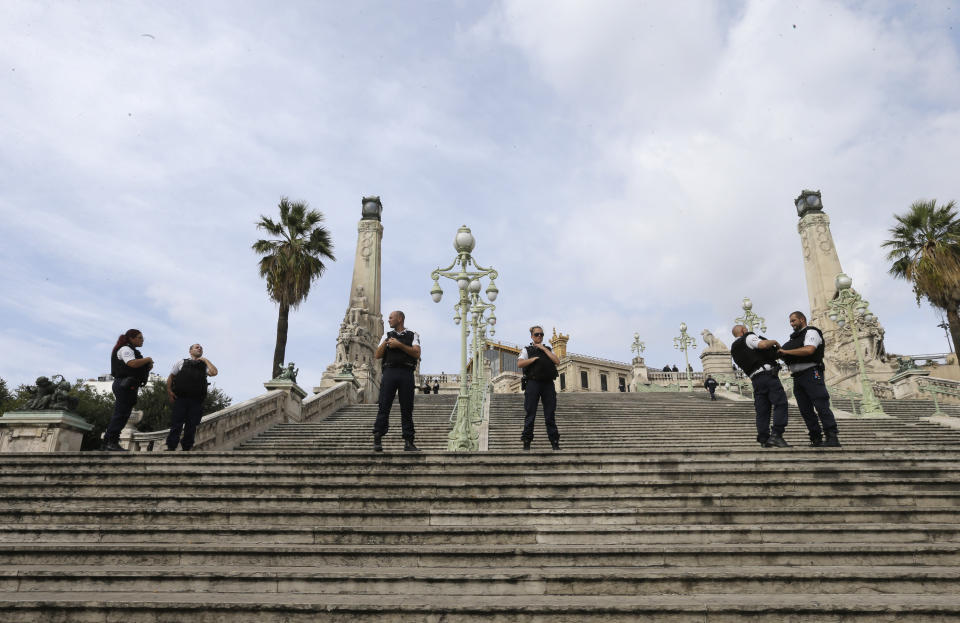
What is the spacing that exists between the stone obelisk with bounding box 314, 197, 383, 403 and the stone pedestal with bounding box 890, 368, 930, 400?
782 inches

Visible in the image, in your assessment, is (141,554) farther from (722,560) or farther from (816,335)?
(816,335)

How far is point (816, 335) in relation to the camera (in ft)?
24.7

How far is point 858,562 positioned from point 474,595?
122 inches

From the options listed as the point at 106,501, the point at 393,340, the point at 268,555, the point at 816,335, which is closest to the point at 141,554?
the point at 268,555

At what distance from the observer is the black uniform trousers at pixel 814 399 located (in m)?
7.25

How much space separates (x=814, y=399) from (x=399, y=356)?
17.3ft

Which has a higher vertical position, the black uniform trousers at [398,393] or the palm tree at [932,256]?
the palm tree at [932,256]

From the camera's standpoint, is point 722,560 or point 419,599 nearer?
point 419,599

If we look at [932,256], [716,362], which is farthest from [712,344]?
[932,256]

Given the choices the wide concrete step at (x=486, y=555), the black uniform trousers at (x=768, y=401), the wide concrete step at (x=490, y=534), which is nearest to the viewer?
the wide concrete step at (x=486, y=555)

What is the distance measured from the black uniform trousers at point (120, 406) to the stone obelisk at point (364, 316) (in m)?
15.7

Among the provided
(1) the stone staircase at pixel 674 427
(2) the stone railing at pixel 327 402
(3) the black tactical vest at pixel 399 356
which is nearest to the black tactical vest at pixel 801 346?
(1) the stone staircase at pixel 674 427

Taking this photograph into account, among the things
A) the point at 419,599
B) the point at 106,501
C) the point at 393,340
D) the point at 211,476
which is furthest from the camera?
the point at 393,340

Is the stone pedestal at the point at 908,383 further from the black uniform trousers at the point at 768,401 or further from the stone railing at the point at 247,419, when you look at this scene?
the stone railing at the point at 247,419
